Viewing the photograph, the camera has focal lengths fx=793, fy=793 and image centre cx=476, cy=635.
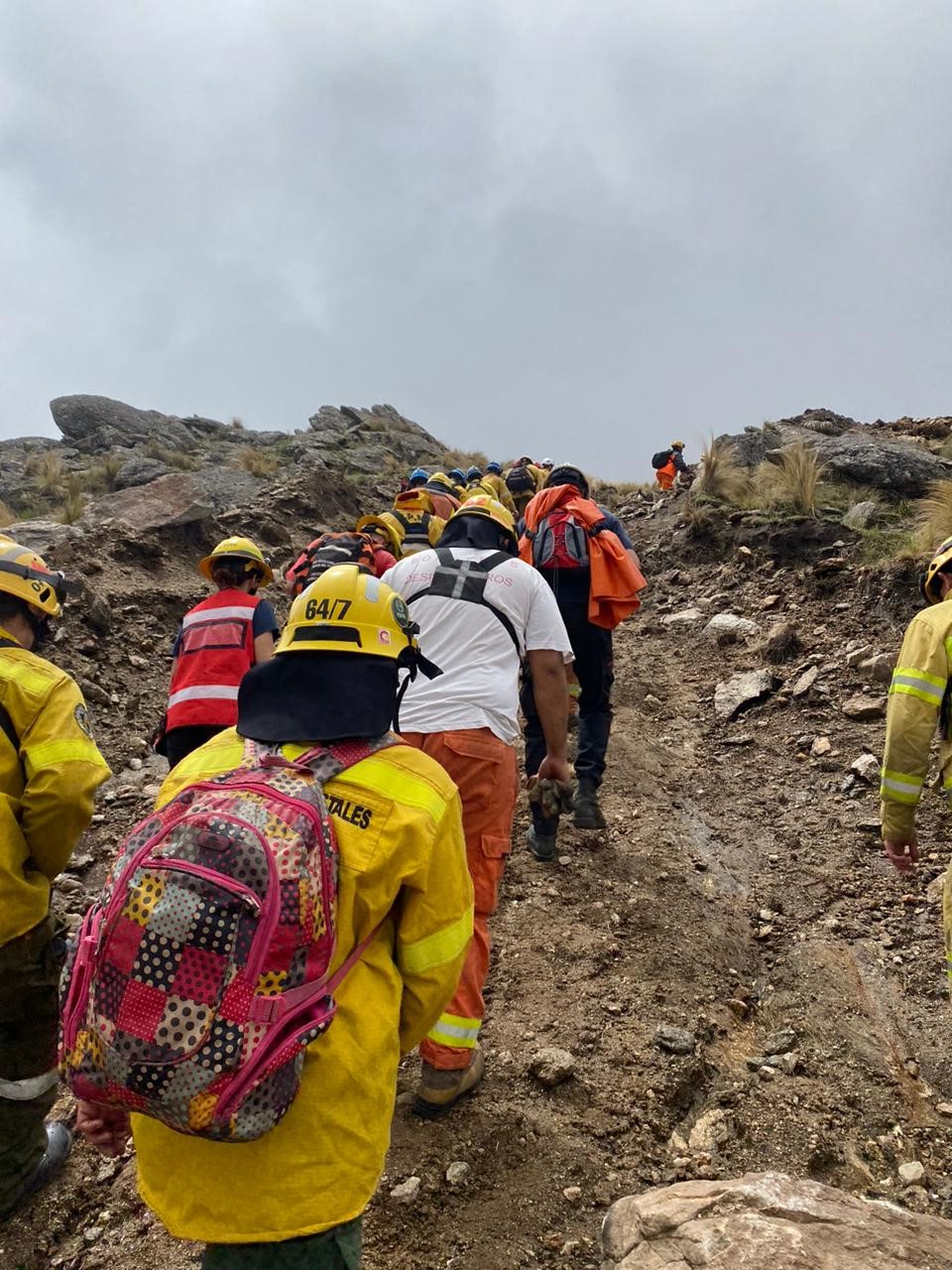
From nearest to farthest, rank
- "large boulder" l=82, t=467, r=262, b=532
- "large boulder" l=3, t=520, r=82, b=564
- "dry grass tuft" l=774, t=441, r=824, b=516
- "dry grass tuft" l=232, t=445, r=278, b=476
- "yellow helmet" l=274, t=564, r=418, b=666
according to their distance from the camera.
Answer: "yellow helmet" l=274, t=564, r=418, b=666 → "large boulder" l=3, t=520, r=82, b=564 → "dry grass tuft" l=774, t=441, r=824, b=516 → "large boulder" l=82, t=467, r=262, b=532 → "dry grass tuft" l=232, t=445, r=278, b=476

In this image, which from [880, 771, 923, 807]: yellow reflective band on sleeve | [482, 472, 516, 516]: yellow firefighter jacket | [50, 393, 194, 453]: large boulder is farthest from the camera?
[50, 393, 194, 453]: large boulder

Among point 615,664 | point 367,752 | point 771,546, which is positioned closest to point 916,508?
point 771,546

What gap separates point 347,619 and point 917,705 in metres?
2.14

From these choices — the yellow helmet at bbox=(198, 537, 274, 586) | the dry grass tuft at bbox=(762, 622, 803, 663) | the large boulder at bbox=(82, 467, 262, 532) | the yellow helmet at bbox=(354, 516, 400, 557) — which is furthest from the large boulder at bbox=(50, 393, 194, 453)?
the yellow helmet at bbox=(198, 537, 274, 586)

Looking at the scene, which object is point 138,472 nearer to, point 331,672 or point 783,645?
point 783,645

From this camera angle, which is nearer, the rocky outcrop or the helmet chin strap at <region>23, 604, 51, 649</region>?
the helmet chin strap at <region>23, 604, 51, 649</region>

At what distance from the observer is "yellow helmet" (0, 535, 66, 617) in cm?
265

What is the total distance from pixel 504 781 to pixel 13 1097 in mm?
1992

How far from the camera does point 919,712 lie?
2.79 meters

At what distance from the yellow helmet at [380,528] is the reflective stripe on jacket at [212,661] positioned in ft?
12.5

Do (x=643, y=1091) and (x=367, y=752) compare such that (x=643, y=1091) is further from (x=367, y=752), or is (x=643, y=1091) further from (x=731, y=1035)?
(x=367, y=752)

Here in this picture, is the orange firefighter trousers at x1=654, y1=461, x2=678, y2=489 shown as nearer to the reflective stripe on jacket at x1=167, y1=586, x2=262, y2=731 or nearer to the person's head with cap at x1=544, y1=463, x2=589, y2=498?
the person's head with cap at x1=544, y1=463, x2=589, y2=498

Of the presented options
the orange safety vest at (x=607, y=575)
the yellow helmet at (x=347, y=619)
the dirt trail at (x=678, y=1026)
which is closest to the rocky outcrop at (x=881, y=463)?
the dirt trail at (x=678, y=1026)

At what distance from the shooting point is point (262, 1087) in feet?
4.27
